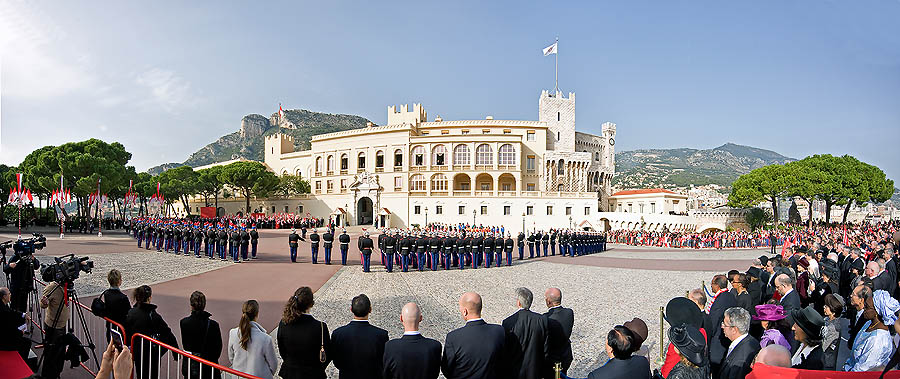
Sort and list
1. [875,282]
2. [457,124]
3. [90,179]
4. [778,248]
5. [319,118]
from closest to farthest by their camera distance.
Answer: [875,282]
[778,248]
[90,179]
[457,124]
[319,118]

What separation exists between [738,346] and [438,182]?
4902cm

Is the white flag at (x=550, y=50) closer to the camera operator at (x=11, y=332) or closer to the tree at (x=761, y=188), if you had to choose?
the tree at (x=761, y=188)

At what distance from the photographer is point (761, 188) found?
151ft

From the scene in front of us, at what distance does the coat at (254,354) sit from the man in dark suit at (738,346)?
4.14 metres

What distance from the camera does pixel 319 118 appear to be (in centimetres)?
16275

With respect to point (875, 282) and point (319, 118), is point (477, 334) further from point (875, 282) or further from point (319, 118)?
point (319, 118)

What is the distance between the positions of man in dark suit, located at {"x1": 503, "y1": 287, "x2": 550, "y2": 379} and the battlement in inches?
2174

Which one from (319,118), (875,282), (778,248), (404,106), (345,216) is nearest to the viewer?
(875,282)

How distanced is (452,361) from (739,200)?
53.6 m

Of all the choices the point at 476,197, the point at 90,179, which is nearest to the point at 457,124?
the point at 476,197

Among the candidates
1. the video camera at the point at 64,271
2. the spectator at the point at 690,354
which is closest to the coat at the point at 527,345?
the spectator at the point at 690,354

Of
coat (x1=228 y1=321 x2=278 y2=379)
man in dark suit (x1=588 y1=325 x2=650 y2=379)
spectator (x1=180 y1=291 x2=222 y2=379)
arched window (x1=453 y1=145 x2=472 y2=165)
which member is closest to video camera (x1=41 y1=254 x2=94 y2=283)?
spectator (x1=180 y1=291 x2=222 y2=379)

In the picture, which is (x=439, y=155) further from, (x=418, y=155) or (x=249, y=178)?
(x=249, y=178)

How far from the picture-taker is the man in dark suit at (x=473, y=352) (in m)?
3.61
